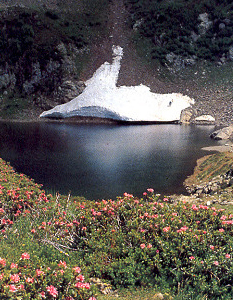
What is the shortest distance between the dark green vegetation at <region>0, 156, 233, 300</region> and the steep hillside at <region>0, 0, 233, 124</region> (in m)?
46.0

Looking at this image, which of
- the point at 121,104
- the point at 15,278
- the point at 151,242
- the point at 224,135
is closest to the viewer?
the point at 15,278

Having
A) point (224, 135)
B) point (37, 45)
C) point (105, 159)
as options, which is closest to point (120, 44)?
point (37, 45)

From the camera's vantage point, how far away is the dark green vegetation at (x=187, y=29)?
61.9 meters

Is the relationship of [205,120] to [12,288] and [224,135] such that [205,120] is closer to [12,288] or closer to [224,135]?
[224,135]

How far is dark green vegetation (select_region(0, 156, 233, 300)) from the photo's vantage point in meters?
4.25

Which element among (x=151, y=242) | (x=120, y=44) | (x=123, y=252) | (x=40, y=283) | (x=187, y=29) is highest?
(x=187, y=29)

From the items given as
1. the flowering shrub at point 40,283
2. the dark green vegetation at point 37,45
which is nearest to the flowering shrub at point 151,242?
the flowering shrub at point 40,283

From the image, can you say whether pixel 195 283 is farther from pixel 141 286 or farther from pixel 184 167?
pixel 184 167

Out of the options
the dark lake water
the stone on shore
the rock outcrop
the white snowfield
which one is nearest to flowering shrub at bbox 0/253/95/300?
the dark lake water

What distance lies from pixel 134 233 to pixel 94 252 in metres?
0.88

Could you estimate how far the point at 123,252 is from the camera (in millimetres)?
5633

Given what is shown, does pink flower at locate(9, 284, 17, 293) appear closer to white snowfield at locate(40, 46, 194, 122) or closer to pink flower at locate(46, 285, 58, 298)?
pink flower at locate(46, 285, 58, 298)

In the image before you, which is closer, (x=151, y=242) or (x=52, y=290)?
(x=52, y=290)

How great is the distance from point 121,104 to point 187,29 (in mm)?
29473
